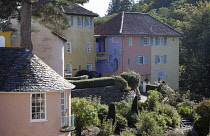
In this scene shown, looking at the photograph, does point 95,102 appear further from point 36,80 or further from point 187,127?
point 36,80

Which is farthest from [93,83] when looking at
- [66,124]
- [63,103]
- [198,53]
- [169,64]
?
[169,64]

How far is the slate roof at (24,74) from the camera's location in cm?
1888

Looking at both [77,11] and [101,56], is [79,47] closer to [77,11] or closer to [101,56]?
[101,56]

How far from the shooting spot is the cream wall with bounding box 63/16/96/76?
43250mm

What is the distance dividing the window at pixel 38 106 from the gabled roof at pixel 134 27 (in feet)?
87.8

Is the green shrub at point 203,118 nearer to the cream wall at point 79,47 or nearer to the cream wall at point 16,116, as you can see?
the cream wall at point 16,116

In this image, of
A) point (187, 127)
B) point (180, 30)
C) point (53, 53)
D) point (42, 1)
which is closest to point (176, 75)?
point (180, 30)

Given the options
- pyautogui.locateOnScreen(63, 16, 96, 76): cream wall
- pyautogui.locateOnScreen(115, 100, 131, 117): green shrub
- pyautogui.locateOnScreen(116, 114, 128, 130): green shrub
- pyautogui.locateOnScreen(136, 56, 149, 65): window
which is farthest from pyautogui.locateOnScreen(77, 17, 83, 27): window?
pyautogui.locateOnScreen(116, 114, 128, 130): green shrub

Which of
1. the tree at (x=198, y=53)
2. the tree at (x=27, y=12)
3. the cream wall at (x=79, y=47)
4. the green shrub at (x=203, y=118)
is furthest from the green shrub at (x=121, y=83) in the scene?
the tree at (x=198, y=53)

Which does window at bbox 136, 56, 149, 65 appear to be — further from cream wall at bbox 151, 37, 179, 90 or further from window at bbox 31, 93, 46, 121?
window at bbox 31, 93, 46, 121

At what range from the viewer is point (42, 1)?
30438 millimetres

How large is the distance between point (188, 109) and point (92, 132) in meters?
12.6

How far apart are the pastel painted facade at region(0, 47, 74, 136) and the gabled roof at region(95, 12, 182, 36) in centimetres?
2581

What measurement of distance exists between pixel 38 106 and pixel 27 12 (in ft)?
32.4
